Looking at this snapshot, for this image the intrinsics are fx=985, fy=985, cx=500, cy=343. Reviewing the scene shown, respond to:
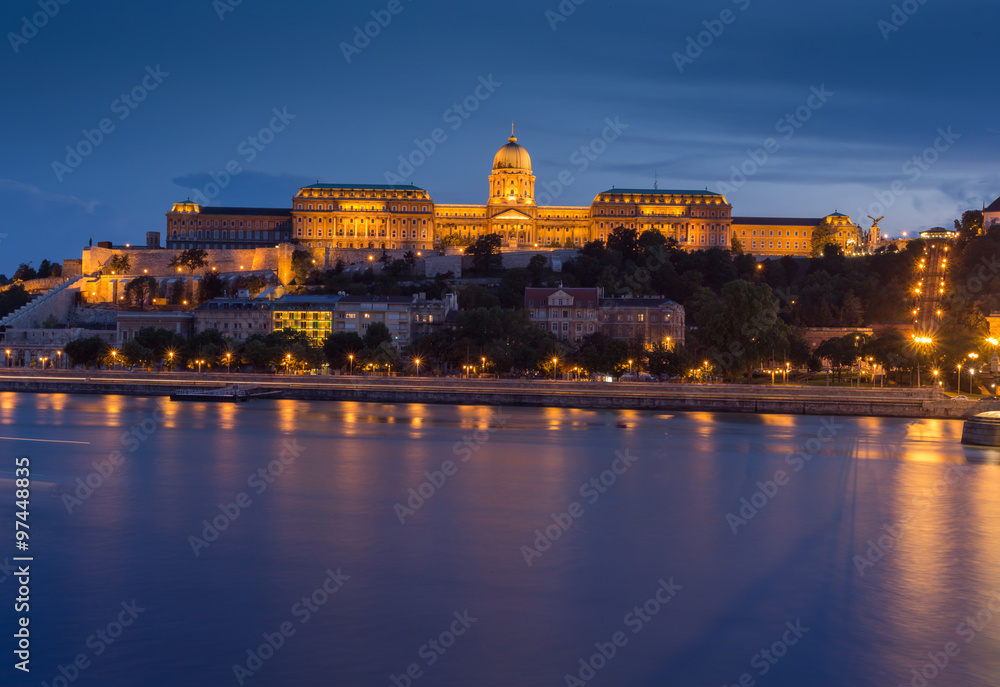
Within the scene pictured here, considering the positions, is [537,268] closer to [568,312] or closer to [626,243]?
[626,243]

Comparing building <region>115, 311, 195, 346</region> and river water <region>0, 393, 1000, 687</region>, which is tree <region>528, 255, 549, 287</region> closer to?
building <region>115, 311, 195, 346</region>

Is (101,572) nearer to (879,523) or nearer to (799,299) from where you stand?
(879,523)

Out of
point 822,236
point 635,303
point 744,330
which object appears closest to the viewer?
point 744,330

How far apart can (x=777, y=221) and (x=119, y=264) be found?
5770 centimetres

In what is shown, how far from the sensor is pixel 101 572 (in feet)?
43.1

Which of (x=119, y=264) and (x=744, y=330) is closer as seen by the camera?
(x=744, y=330)

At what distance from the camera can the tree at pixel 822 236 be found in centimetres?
8681

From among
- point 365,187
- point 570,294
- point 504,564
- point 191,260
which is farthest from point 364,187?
point 504,564

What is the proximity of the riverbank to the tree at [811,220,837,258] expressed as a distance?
51.5m

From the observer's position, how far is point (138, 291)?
6788cm

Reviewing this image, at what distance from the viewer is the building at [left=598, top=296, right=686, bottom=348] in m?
53.3

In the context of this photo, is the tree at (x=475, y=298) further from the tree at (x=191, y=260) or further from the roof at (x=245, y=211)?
the roof at (x=245, y=211)

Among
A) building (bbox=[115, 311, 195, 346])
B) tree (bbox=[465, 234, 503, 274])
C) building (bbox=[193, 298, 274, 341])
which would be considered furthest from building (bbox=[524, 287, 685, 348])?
building (bbox=[115, 311, 195, 346])

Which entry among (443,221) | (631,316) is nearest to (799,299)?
(631,316)
